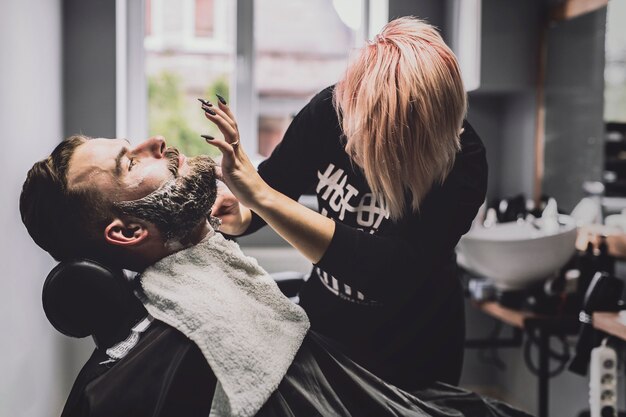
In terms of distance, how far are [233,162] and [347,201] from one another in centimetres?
38

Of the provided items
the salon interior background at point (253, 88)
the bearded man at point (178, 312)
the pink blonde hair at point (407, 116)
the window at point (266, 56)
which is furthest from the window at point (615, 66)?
the bearded man at point (178, 312)

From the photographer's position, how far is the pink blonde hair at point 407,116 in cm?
123

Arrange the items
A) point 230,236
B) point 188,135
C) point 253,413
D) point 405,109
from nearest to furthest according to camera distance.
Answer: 1. point 253,413
2. point 405,109
3. point 230,236
4. point 188,135

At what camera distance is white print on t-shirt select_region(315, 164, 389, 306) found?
4.43 ft

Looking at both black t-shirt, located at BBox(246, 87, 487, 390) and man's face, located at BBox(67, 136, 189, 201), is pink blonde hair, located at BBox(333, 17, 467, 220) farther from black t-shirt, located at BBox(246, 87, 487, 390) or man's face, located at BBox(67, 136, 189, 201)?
man's face, located at BBox(67, 136, 189, 201)

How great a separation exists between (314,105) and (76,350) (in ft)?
6.54

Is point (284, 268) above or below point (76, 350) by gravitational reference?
above

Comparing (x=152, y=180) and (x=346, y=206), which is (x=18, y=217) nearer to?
(x=152, y=180)

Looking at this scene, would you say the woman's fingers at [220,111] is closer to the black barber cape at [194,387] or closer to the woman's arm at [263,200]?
the woman's arm at [263,200]

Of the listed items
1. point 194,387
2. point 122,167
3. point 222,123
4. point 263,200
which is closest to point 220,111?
point 222,123

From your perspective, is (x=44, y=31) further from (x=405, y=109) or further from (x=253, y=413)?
(x=253, y=413)

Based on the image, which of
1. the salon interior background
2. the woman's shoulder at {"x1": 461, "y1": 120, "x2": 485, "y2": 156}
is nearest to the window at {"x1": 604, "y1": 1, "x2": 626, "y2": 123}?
the salon interior background

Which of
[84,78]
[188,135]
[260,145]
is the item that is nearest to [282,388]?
[84,78]

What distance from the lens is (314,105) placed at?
1.45 metres
